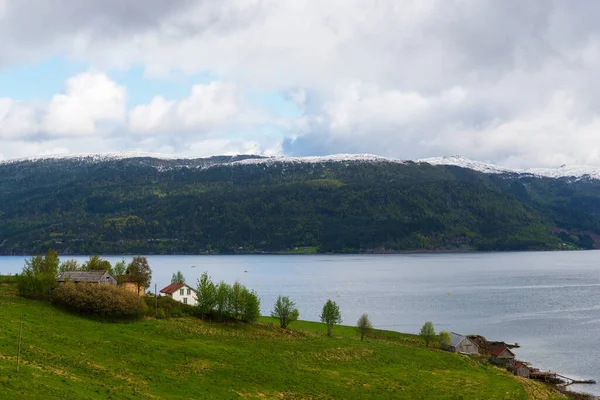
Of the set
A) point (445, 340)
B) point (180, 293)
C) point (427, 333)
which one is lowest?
point (445, 340)

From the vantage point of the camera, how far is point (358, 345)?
273 feet

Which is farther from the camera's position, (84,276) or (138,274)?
(138,274)

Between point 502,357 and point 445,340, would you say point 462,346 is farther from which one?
A: point 502,357

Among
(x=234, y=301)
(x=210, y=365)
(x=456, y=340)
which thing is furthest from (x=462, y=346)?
(x=210, y=365)

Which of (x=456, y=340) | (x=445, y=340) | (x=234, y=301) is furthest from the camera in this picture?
(x=456, y=340)

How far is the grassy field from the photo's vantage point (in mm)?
49094

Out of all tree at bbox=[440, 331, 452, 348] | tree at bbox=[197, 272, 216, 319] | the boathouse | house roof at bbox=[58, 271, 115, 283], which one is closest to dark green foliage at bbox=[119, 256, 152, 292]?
house roof at bbox=[58, 271, 115, 283]

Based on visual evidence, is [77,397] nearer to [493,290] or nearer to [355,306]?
[355,306]

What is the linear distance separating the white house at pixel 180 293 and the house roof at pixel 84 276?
14.9 m

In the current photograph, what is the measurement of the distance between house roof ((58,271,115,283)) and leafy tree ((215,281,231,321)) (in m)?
17.9

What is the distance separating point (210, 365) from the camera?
6178 centimetres

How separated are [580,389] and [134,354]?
56779 millimetres

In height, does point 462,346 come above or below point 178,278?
below

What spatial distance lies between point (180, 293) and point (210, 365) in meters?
46.3
